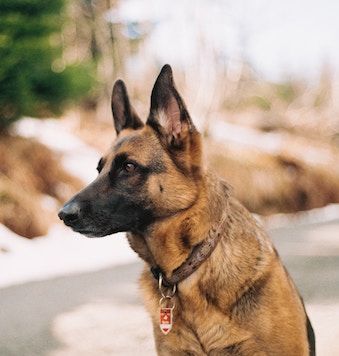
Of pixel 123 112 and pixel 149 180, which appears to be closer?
pixel 149 180

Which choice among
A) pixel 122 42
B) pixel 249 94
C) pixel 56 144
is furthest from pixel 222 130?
pixel 249 94

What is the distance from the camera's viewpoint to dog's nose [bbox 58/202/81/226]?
243 centimetres

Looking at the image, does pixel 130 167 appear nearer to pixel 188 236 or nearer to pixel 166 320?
pixel 188 236

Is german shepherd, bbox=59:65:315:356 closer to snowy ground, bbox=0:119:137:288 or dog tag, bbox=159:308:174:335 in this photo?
dog tag, bbox=159:308:174:335

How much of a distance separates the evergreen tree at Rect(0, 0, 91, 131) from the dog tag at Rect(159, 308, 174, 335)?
22.6 feet

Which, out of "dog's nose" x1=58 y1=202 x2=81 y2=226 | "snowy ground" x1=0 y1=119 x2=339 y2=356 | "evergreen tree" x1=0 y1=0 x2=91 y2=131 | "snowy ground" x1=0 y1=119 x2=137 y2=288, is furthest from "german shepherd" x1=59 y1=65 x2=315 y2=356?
"evergreen tree" x1=0 y1=0 x2=91 y2=131

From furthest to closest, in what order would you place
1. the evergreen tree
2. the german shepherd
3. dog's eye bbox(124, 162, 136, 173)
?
1. the evergreen tree
2. dog's eye bbox(124, 162, 136, 173)
3. the german shepherd

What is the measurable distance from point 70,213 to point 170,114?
65 centimetres

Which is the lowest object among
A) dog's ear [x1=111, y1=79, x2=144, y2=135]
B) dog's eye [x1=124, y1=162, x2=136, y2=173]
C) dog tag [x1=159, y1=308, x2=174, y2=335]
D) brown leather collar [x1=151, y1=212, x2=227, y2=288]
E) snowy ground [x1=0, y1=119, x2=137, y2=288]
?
snowy ground [x1=0, y1=119, x2=137, y2=288]

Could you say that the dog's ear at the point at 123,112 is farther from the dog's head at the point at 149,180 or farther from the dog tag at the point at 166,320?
the dog tag at the point at 166,320

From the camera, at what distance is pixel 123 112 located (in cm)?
301

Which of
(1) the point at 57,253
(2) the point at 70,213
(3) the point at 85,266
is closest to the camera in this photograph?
(2) the point at 70,213

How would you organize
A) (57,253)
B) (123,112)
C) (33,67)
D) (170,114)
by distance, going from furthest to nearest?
1. (33,67)
2. (57,253)
3. (123,112)
4. (170,114)

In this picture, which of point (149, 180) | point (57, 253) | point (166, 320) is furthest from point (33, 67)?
point (166, 320)
